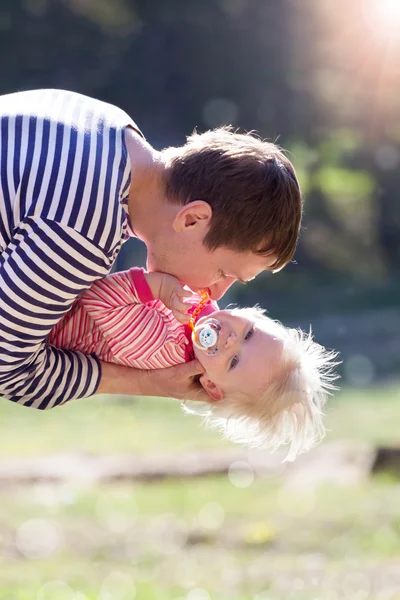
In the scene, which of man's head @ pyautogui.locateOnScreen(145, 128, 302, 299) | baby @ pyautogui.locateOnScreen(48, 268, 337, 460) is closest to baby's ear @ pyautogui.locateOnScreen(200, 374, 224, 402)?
baby @ pyautogui.locateOnScreen(48, 268, 337, 460)

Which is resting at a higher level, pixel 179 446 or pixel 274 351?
pixel 179 446

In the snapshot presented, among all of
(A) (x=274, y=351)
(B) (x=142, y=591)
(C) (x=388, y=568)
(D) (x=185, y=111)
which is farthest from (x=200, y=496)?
(D) (x=185, y=111)

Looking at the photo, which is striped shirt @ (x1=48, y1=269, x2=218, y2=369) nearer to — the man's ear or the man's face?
the man's face

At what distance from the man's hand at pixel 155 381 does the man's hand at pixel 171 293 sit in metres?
0.26

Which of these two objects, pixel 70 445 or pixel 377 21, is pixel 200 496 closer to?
pixel 70 445

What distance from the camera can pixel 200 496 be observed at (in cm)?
695

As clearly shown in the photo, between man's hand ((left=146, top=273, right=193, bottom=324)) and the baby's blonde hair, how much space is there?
31 cm

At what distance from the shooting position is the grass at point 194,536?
187 inches

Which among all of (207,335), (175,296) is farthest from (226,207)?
(207,335)

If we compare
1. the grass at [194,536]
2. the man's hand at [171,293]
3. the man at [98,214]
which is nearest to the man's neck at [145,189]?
the man at [98,214]

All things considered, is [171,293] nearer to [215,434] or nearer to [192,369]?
[192,369]

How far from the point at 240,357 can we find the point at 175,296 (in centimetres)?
34

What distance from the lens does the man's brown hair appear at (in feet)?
8.68

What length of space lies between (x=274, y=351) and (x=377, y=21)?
35.1 feet
